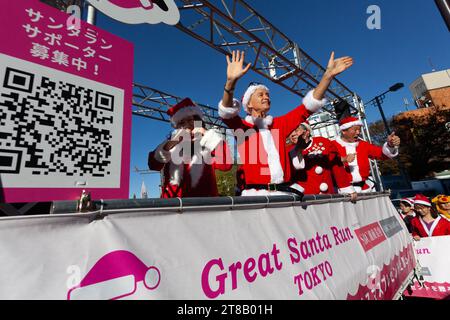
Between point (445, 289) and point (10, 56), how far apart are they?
4417 mm

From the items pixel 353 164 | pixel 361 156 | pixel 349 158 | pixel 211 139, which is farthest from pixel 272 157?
pixel 361 156

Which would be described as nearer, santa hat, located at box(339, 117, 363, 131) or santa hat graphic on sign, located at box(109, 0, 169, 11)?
santa hat graphic on sign, located at box(109, 0, 169, 11)

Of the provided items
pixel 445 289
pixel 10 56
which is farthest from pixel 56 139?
pixel 445 289

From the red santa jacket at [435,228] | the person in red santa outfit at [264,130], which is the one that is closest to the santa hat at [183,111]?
the person in red santa outfit at [264,130]

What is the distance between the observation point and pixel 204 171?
7.29 feet

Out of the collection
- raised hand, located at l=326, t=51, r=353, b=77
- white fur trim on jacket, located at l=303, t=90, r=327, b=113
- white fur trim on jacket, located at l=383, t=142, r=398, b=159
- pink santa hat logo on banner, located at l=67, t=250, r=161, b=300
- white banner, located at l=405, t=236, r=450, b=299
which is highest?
raised hand, located at l=326, t=51, r=353, b=77

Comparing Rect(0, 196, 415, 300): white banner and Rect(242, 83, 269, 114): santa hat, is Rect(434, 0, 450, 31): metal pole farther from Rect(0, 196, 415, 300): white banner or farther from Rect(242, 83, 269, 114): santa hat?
Rect(0, 196, 415, 300): white banner

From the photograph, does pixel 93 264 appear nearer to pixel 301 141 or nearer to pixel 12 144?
pixel 12 144

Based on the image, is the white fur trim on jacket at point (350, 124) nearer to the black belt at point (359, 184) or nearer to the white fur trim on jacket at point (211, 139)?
the black belt at point (359, 184)

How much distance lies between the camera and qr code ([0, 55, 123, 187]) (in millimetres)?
856

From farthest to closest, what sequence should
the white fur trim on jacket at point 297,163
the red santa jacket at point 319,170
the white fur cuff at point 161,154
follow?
1. the red santa jacket at point 319,170
2. the white fur trim on jacket at point 297,163
3. the white fur cuff at point 161,154

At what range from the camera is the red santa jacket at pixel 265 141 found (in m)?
1.85

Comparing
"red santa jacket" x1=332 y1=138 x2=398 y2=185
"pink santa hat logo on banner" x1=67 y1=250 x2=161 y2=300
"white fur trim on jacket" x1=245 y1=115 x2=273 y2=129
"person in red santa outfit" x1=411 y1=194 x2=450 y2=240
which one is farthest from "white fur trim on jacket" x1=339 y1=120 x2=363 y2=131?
"pink santa hat logo on banner" x1=67 y1=250 x2=161 y2=300

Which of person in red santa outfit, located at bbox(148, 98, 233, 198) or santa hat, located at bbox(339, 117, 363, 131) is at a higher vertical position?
santa hat, located at bbox(339, 117, 363, 131)
